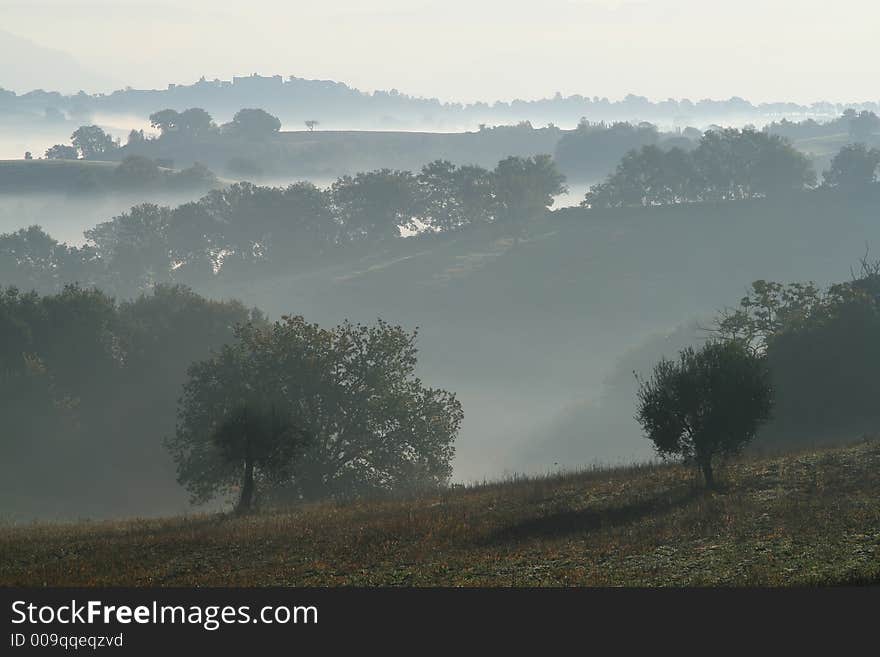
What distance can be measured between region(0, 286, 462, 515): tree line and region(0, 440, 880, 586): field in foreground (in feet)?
36.5

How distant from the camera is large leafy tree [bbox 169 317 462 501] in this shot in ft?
197

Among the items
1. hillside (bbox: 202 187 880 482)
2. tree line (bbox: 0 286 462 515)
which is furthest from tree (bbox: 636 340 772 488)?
hillside (bbox: 202 187 880 482)

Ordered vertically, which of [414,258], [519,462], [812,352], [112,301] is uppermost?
[414,258]

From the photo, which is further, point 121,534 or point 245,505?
point 245,505

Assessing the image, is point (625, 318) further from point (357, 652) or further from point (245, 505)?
Result: point (357, 652)

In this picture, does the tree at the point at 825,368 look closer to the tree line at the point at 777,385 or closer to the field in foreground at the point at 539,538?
the tree line at the point at 777,385

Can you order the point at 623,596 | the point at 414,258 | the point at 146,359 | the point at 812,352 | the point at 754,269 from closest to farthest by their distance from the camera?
1. the point at 623,596
2. the point at 812,352
3. the point at 146,359
4. the point at 754,269
5. the point at 414,258

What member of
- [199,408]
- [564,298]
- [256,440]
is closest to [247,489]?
[256,440]

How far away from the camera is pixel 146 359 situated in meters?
96.8

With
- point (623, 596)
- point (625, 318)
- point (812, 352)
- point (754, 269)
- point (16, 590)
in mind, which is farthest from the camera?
point (754, 269)

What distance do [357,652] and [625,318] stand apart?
142940mm

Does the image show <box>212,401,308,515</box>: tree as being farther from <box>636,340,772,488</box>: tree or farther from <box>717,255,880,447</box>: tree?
<box>717,255,880,447</box>: tree

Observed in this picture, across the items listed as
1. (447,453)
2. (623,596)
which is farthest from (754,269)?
(623,596)

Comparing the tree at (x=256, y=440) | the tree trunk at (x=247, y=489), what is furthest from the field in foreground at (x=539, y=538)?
the tree at (x=256, y=440)
